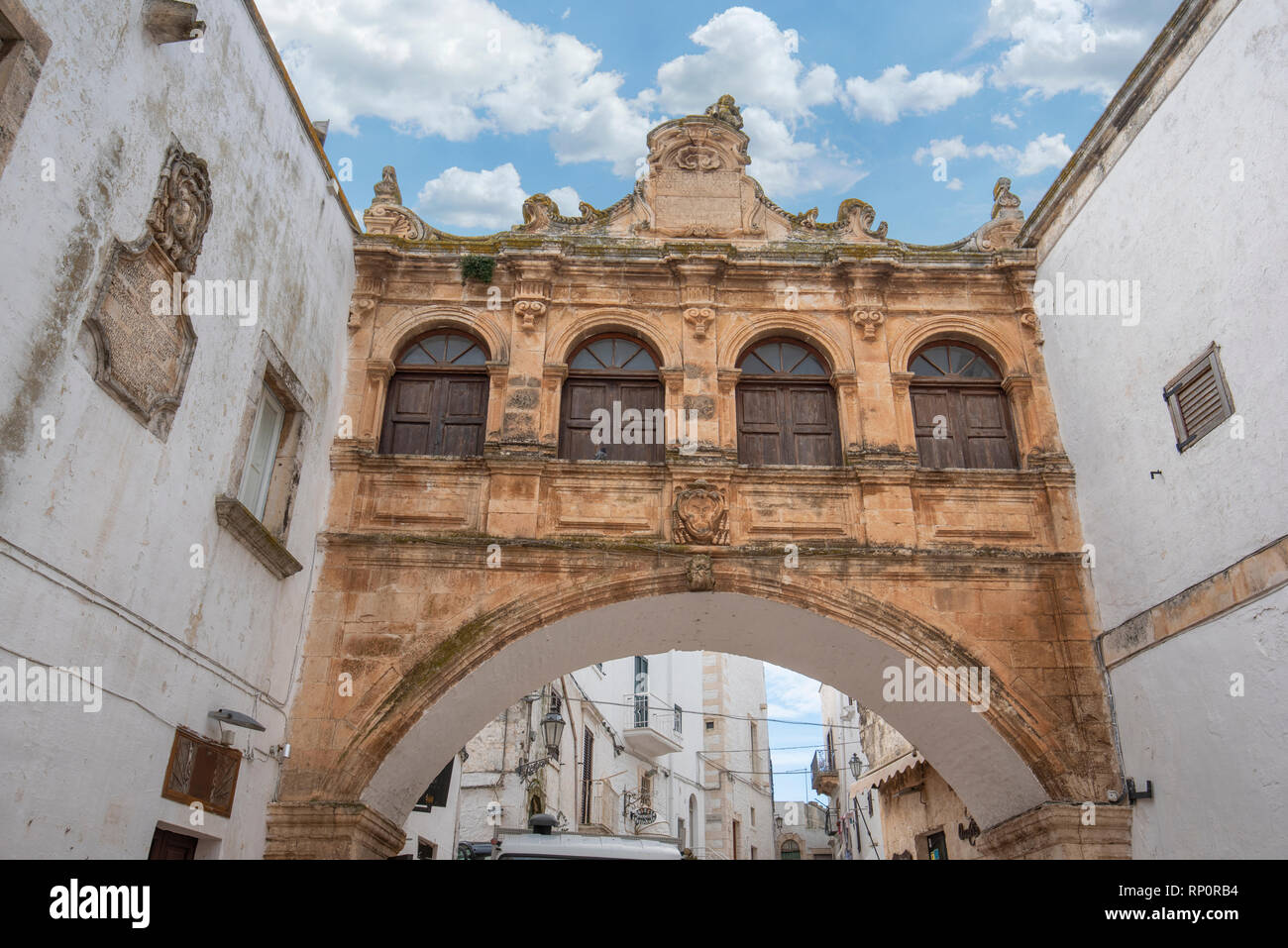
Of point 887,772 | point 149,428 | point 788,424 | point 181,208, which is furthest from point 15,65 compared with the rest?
point 887,772

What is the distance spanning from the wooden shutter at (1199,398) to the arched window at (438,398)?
5741 mm

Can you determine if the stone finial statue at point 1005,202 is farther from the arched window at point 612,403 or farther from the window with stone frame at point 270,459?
the window with stone frame at point 270,459

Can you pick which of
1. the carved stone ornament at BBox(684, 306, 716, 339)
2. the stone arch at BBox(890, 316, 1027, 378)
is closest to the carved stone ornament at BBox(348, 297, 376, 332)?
the carved stone ornament at BBox(684, 306, 716, 339)

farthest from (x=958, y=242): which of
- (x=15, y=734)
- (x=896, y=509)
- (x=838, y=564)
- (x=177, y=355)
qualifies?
(x=15, y=734)

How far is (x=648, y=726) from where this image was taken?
77.5 feet

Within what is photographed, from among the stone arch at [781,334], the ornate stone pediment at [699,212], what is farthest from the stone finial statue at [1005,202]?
the stone arch at [781,334]

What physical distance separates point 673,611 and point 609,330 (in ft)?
9.29

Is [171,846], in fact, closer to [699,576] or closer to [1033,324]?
[699,576]

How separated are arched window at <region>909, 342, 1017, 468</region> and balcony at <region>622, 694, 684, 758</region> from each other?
49.0 feet

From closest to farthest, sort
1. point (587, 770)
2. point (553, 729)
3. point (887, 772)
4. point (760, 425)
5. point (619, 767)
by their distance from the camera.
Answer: point (760, 425), point (553, 729), point (887, 772), point (587, 770), point (619, 767)

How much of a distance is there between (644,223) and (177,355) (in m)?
5.20

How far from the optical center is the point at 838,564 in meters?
8.40

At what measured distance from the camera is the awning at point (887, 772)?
502 inches

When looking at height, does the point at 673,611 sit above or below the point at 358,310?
below
